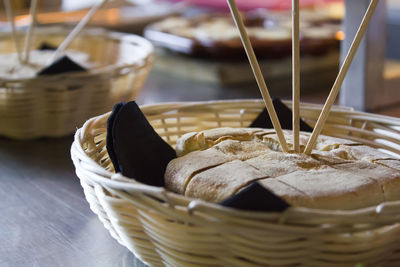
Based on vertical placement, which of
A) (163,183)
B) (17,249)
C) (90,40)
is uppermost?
(90,40)

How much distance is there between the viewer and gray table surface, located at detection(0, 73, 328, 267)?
0.86 metres

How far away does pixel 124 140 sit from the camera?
34.4 inches

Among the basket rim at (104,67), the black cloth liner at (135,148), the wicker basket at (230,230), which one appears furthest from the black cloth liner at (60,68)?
the wicker basket at (230,230)

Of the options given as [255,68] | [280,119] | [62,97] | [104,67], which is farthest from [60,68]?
[255,68]

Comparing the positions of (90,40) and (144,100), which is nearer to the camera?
(144,100)

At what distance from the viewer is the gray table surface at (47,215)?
856 millimetres

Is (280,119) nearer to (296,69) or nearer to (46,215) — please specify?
(296,69)

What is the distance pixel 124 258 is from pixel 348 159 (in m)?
0.38

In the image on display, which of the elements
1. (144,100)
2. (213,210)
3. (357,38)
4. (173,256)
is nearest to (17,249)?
(173,256)

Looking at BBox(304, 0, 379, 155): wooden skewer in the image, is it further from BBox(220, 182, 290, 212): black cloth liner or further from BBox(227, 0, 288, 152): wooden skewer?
BBox(220, 182, 290, 212): black cloth liner

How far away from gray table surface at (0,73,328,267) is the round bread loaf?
0.57 feet

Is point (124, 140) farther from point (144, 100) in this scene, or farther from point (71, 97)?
point (144, 100)

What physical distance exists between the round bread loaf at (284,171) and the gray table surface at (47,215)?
17 centimetres

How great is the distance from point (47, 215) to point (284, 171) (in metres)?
0.48
